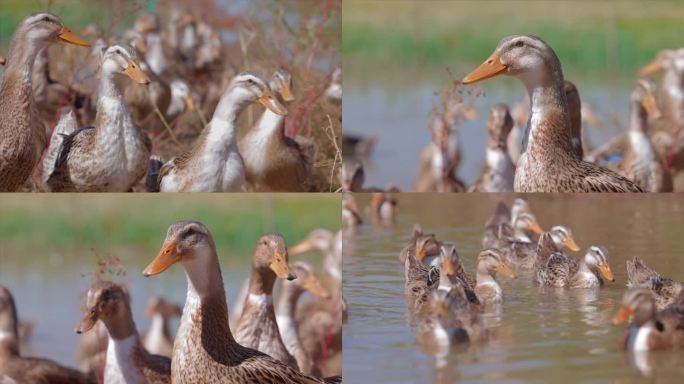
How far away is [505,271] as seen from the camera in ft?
24.2

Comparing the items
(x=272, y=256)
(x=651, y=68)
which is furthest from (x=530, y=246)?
(x=651, y=68)

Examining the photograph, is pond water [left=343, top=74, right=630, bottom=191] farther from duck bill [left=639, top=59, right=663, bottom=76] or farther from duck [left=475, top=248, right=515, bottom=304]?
duck [left=475, top=248, right=515, bottom=304]

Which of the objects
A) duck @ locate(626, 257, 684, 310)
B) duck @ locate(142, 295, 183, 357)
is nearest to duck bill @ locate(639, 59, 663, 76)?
duck @ locate(626, 257, 684, 310)

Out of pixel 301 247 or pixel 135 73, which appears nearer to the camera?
pixel 135 73

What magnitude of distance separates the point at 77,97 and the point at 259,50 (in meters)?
1.33

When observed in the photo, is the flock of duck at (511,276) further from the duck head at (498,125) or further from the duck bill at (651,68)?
the duck bill at (651,68)

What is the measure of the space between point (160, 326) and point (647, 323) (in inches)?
111

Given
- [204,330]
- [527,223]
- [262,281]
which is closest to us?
[204,330]

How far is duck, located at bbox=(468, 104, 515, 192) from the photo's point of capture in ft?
25.7

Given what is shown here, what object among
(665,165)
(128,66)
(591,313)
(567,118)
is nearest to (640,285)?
(591,313)

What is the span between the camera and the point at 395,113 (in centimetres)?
830

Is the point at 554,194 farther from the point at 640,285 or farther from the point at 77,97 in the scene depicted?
the point at 77,97

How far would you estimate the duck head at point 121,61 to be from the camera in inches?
271

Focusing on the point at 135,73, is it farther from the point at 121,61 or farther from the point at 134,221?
the point at 134,221
